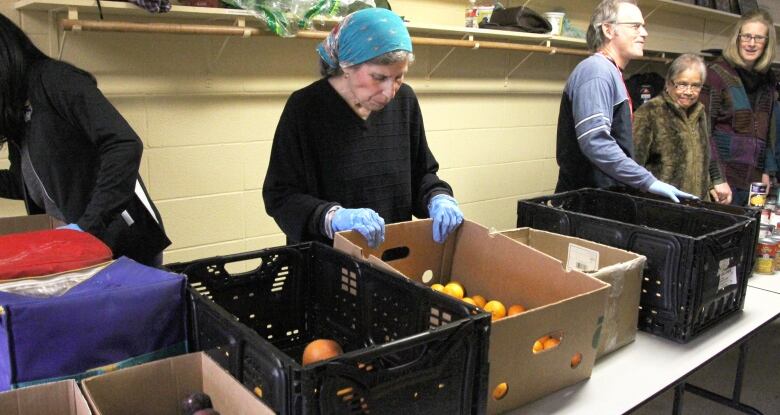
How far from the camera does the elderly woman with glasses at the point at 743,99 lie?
313cm

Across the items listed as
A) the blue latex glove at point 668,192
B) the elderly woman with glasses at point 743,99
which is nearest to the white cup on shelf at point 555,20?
the elderly woman with glasses at point 743,99

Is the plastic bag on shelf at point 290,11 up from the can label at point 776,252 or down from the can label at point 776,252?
up

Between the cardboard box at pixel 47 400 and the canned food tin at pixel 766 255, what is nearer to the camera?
the cardboard box at pixel 47 400

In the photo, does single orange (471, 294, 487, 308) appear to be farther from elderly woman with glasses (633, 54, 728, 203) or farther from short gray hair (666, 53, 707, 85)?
short gray hair (666, 53, 707, 85)

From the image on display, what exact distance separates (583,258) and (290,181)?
75cm

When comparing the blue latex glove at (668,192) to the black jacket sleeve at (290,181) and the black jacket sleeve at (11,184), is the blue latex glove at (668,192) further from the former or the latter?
the black jacket sleeve at (11,184)

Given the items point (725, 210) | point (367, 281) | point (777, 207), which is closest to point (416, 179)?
point (367, 281)

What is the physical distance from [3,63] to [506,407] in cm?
138

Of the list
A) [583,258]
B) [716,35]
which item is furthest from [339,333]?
[716,35]

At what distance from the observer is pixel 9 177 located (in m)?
1.79

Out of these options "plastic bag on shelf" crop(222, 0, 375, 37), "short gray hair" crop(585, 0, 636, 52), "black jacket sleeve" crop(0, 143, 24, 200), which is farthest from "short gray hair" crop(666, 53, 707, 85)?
"black jacket sleeve" crop(0, 143, 24, 200)

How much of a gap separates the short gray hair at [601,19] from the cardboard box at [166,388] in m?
1.93

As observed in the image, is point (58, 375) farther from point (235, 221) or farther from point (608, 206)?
point (235, 221)

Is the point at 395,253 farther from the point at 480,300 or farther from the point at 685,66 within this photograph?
the point at 685,66
